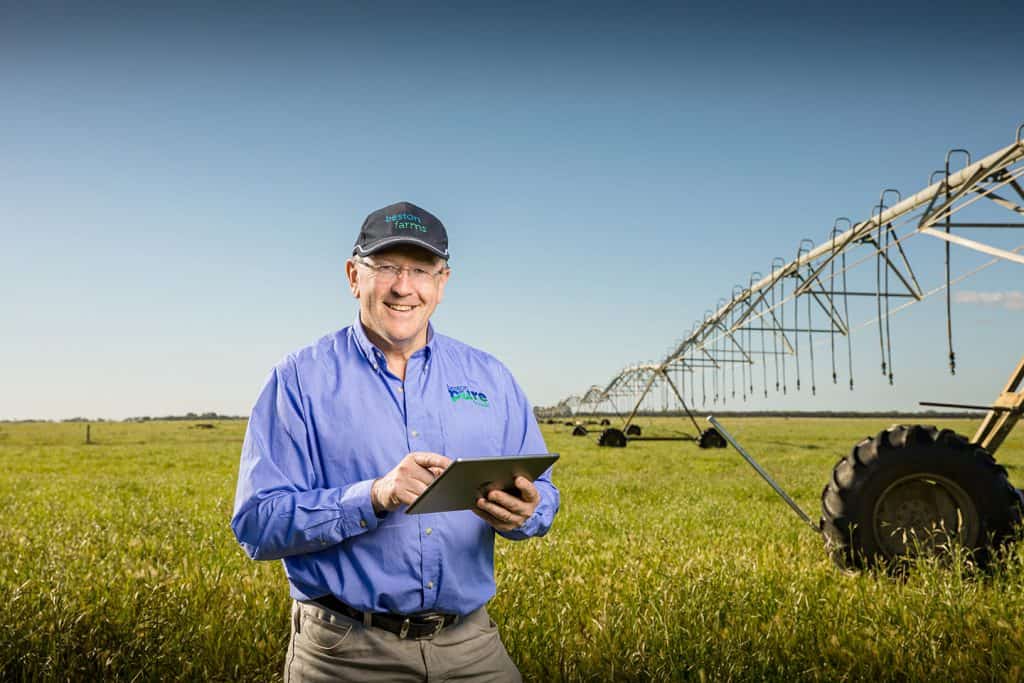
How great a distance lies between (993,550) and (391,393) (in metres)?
5.61

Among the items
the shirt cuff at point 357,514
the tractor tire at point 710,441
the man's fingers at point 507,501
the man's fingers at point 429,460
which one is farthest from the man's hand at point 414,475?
the tractor tire at point 710,441

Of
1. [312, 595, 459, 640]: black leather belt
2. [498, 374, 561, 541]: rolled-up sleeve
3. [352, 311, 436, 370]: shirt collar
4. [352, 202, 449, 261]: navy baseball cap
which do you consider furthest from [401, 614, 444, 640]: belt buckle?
[352, 202, 449, 261]: navy baseball cap

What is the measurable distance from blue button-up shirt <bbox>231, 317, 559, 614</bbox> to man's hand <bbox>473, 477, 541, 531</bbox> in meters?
0.20

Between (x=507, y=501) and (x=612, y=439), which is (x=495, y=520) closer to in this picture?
(x=507, y=501)

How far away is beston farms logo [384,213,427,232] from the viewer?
2719 mm

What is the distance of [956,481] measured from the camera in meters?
6.32

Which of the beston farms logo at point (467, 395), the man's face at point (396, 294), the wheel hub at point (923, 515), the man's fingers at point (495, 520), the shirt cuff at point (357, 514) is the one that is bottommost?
the wheel hub at point (923, 515)

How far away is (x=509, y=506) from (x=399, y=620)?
0.55m

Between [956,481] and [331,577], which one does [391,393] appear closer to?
[331,577]

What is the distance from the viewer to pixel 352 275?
2.88 m

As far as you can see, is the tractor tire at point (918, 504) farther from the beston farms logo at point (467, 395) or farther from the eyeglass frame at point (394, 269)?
the eyeglass frame at point (394, 269)

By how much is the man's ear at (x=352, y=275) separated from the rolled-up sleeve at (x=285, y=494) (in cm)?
37

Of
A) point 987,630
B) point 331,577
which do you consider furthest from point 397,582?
point 987,630

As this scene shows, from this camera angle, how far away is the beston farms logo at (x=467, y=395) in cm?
287
